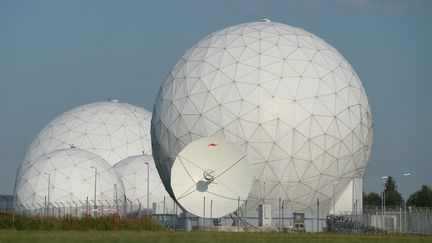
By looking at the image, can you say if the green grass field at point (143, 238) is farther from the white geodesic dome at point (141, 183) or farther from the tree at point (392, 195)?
the tree at point (392, 195)

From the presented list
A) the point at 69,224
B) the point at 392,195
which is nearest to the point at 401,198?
the point at 392,195

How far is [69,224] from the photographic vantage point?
5562 cm

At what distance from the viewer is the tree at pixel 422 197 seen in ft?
378

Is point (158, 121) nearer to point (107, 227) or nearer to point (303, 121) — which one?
point (303, 121)

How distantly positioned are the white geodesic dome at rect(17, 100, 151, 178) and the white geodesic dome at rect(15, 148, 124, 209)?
11796mm

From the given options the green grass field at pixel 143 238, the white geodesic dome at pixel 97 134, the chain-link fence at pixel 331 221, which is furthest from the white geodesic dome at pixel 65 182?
the green grass field at pixel 143 238

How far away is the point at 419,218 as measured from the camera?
65.8 meters

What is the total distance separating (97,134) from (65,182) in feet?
60.5

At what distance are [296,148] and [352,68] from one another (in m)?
10.9

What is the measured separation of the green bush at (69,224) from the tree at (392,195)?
206 ft

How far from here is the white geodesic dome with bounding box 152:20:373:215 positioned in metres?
68.7

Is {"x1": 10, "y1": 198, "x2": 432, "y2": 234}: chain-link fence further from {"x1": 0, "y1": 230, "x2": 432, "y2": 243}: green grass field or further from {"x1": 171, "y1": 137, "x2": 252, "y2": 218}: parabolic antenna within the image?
{"x1": 0, "y1": 230, "x2": 432, "y2": 243}: green grass field

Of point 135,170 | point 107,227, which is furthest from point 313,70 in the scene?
point 135,170

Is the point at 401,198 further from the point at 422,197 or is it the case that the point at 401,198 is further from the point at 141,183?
the point at 141,183
